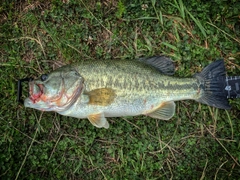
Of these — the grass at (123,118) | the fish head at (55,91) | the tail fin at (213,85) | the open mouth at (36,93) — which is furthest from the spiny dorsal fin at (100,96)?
the tail fin at (213,85)

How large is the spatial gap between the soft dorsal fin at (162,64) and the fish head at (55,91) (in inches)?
32.0

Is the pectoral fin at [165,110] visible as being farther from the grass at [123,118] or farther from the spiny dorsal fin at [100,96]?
the spiny dorsal fin at [100,96]

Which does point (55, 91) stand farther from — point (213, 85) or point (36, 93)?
point (213, 85)

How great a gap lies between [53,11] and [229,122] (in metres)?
2.64

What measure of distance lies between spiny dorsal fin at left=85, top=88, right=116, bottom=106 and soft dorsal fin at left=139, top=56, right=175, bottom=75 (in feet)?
1.92

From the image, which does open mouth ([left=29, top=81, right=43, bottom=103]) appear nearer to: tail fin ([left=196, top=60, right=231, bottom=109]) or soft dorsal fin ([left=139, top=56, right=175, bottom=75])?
soft dorsal fin ([left=139, top=56, right=175, bottom=75])

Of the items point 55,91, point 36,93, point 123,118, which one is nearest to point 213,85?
point 123,118

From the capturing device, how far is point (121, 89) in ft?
10.8

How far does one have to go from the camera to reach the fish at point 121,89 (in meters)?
3.23

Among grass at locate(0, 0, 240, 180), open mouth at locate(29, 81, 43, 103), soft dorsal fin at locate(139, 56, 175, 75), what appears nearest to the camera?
open mouth at locate(29, 81, 43, 103)

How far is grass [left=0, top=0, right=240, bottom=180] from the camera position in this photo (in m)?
3.76

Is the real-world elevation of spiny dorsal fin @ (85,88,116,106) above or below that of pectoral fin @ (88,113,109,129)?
above

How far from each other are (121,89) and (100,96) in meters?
0.25

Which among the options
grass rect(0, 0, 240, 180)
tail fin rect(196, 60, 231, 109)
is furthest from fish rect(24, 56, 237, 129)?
grass rect(0, 0, 240, 180)
